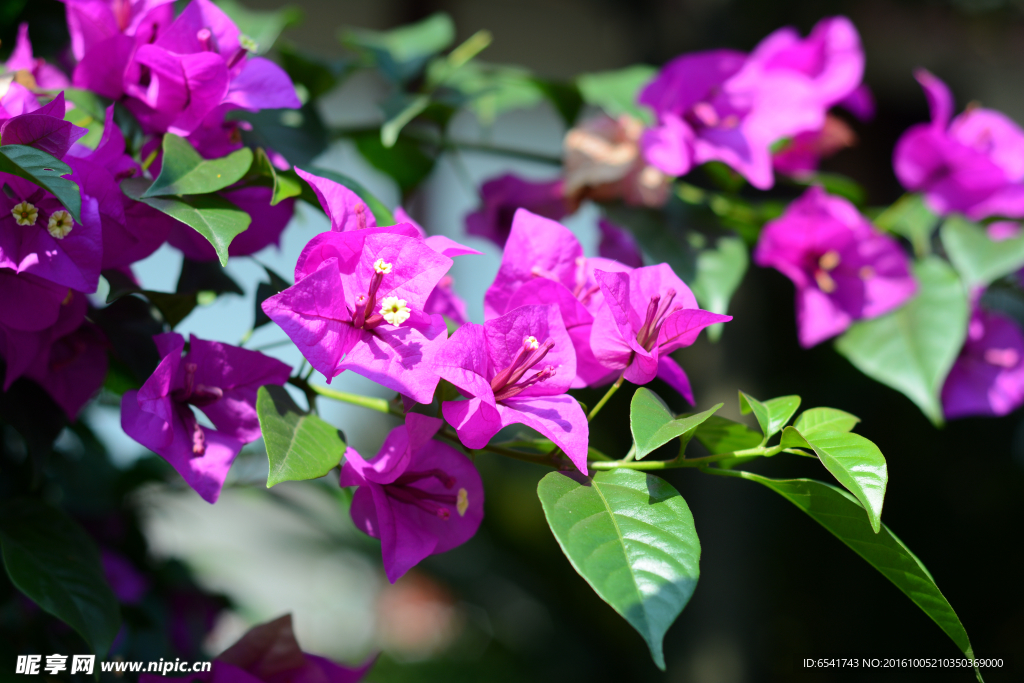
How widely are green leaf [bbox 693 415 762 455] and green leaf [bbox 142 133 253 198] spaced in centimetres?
30

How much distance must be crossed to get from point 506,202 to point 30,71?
Answer: 1.21 ft

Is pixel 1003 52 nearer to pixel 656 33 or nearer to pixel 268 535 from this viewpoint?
pixel 656 33

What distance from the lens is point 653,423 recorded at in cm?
34

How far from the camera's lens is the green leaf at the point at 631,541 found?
29 centimetres

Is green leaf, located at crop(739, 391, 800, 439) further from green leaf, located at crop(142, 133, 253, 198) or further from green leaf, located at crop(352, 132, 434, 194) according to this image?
green leaf, located at crop(352, 132, 434, 194)

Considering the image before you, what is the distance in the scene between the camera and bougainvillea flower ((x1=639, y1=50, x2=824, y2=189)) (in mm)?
589

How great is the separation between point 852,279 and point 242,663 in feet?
1.90

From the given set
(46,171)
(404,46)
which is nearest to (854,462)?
(46,171)

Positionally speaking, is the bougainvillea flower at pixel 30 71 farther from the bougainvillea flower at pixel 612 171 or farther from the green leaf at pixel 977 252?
the green leaf at pixel 977 252

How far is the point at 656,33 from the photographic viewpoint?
1513 millimetres

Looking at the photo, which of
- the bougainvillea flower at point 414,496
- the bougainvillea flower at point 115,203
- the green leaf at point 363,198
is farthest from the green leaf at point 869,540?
the bougainvillea flower at point 115,203

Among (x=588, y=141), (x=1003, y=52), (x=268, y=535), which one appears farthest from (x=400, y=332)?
(x=268, y=535)

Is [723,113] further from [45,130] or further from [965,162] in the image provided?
[45,130]

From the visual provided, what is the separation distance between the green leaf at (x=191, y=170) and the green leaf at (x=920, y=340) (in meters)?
0.50
